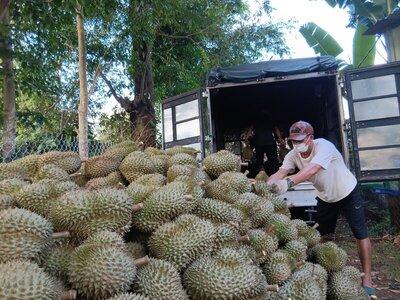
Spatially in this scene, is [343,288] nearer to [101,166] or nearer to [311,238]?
[311,238]

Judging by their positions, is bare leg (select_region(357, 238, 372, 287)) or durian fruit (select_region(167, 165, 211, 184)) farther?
bare leg (select_region(357, 238, 372, 287))

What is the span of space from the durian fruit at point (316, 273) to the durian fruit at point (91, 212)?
3.39 feet

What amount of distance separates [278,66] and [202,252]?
5.44 m

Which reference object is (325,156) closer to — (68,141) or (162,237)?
(162,237)

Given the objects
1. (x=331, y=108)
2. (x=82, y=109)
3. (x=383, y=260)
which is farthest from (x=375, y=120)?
(x=82, y=109)

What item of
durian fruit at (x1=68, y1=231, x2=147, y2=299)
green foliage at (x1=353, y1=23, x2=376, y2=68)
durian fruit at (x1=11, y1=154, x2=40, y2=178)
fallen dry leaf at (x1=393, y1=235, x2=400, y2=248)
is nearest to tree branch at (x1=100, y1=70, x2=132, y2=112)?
green foliage at (x1=353, y1=23, x2=376, y2=68)

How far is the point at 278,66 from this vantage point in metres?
6.68

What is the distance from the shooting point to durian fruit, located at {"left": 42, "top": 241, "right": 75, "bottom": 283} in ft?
4.77

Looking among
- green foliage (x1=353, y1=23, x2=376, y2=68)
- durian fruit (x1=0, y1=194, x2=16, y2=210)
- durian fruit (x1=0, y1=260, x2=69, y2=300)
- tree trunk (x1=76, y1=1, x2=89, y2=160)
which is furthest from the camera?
green foliage (x1=353, y1=23, x2=376, y2=68)

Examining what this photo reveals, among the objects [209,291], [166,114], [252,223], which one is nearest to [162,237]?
[209,291]

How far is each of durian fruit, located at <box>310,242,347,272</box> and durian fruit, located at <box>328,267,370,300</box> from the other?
4cm

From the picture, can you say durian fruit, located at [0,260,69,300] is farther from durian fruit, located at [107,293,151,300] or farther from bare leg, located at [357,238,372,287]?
bare leg, located at [357,238,372,287]

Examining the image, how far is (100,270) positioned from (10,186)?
845 millimetres

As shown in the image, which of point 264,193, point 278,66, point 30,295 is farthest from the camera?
point 278,66
